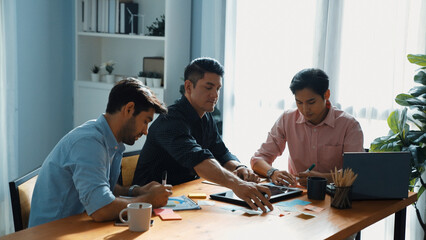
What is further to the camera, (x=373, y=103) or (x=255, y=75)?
(x=255, y=75)

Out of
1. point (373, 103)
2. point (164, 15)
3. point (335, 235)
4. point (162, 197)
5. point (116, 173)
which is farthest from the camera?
point (164, 15)

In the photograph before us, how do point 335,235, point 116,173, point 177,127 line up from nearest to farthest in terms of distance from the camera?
point 335,235 → point 116,173 → point 177,127

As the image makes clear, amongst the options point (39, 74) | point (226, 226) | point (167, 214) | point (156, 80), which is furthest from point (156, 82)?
point (226, 226)

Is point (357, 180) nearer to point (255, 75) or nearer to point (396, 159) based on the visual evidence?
point (396, 159)

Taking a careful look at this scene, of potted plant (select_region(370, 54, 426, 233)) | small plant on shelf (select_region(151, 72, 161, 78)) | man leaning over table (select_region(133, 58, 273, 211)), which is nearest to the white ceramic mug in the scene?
man leaning over table (select_region(133, 58, 273, 211))

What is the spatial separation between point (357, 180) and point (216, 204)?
2.03ft

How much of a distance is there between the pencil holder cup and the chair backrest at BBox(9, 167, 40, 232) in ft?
4.12

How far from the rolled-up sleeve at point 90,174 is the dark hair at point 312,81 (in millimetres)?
1179

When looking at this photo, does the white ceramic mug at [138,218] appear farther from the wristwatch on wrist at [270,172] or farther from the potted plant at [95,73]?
the potted plant at [95,73]

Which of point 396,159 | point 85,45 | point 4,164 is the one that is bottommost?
point 4,164

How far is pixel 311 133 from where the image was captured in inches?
114

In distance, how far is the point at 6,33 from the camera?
406cm

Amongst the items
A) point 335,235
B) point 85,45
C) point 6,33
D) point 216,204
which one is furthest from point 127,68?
point 335,235

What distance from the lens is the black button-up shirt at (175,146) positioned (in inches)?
96.4
